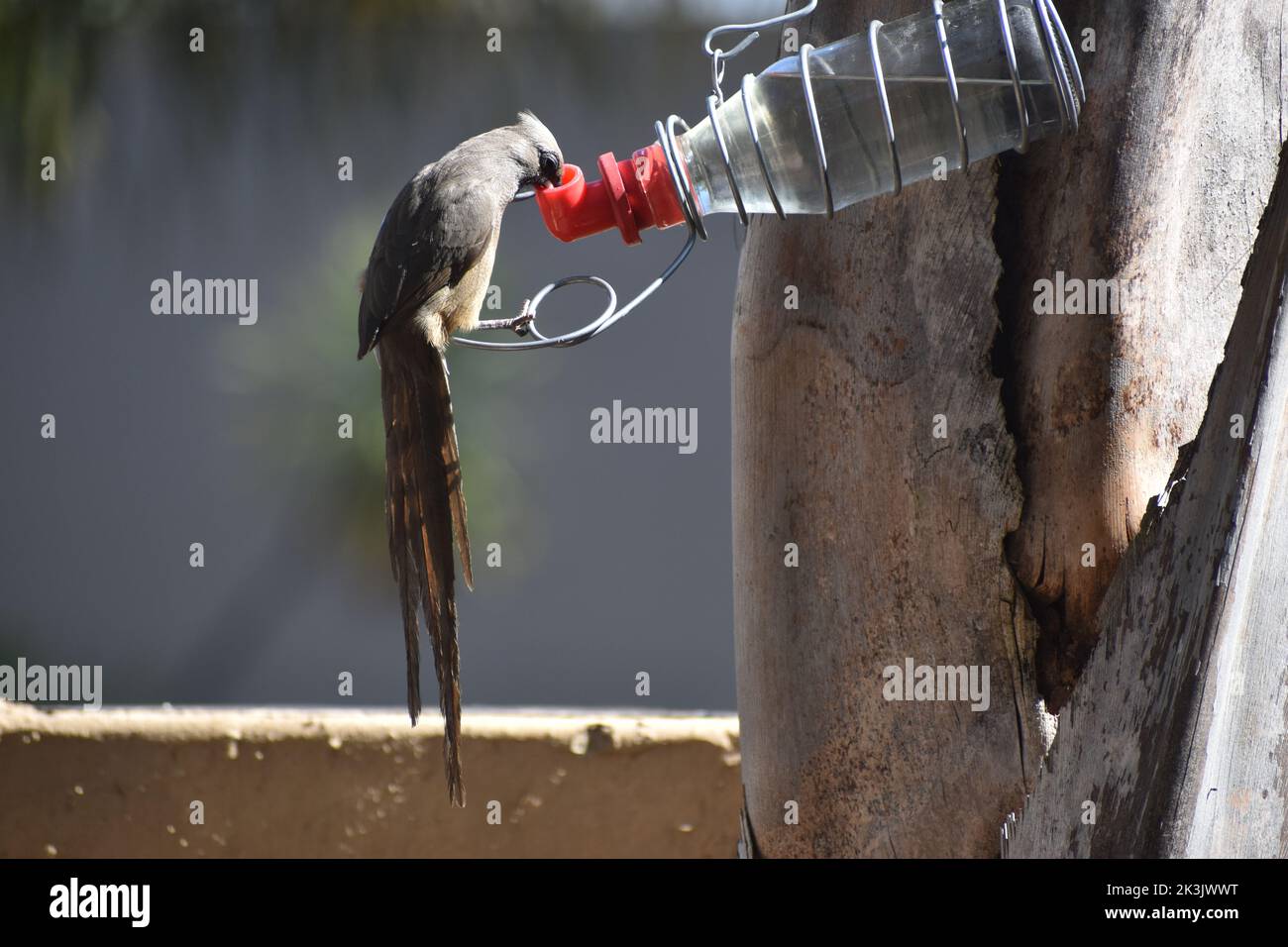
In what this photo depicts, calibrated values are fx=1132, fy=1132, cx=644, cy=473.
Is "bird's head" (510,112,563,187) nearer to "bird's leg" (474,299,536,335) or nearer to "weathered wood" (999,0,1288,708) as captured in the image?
"bird's leg" (474,299,536,335)

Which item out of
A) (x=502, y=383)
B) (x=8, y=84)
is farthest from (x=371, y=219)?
(x=8, y=84)

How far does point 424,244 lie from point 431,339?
0.27ft

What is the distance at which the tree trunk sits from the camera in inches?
34.7

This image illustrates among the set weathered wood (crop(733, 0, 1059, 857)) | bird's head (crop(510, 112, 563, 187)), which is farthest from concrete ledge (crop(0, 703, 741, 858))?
bird's head (crop(510, 112, 563, 187))

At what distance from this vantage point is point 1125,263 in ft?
2.89

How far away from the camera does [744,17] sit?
297cm

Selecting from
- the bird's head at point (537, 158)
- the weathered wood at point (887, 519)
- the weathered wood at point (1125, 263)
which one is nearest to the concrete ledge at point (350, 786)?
the weathered wood at point (887, 519)

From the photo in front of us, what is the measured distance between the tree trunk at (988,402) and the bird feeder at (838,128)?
0.03 metres

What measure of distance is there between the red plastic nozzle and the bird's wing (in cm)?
5

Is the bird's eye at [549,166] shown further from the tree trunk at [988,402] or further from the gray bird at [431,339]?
the tree trunk at [988,402]

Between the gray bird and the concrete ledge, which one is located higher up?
the gray bird

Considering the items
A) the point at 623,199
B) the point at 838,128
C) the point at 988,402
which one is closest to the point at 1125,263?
the point at 988,402

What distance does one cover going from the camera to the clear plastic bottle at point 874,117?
869 millimetres

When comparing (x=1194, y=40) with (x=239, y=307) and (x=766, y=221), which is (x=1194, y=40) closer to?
(x=766, y=221)
